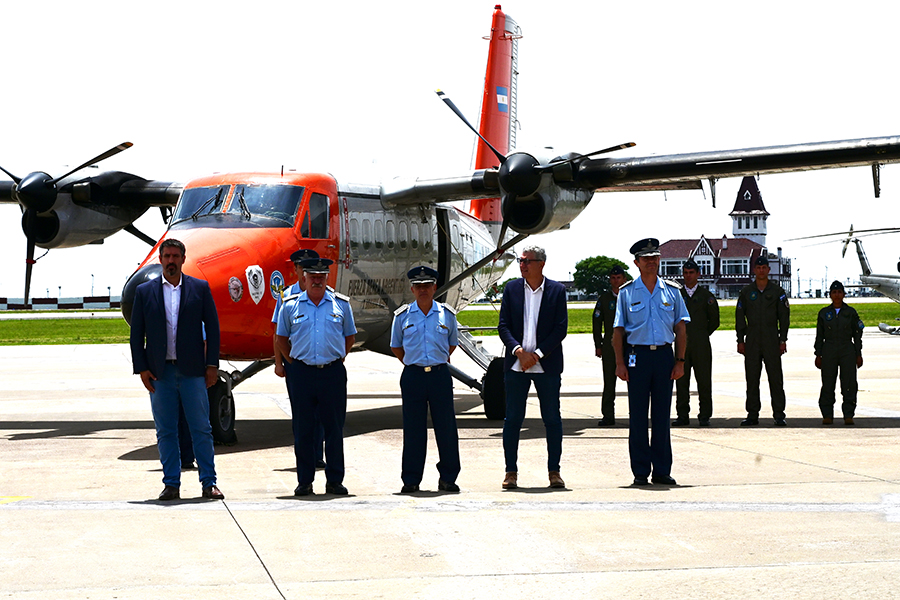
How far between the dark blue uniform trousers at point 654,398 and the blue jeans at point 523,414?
64cm

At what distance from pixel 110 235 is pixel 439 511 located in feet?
34.2

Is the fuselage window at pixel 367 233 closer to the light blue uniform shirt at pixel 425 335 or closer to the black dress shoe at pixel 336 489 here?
the light blue uniform shirt at pixel 425 335

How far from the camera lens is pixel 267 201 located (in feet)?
40.1

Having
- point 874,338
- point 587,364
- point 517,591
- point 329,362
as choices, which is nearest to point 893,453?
point 329,362

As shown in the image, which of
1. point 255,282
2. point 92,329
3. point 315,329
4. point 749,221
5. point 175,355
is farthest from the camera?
point 749,221

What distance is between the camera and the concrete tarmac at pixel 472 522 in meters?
5.40

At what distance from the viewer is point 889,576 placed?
5.37 metres

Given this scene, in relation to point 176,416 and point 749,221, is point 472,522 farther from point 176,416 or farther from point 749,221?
point 749,221

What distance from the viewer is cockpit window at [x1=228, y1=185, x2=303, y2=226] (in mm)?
12072

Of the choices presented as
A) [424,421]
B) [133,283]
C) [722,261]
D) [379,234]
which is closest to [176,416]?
[424,421]

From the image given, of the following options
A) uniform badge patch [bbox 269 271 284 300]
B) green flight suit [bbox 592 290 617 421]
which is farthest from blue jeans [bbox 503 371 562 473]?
green flight suit [bbox 592 290 617 421]

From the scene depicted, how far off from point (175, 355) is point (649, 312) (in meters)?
3.78

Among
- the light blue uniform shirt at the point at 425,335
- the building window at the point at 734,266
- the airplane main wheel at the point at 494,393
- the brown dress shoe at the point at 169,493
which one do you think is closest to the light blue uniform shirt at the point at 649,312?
the light blue uniform shirt at the point at 425,335

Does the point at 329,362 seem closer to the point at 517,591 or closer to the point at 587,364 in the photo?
the point at 517,591
